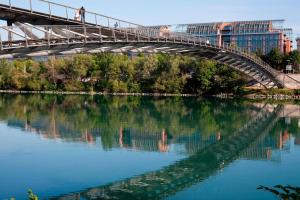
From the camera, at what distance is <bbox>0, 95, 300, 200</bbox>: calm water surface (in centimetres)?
1467

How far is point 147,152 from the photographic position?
20.6m

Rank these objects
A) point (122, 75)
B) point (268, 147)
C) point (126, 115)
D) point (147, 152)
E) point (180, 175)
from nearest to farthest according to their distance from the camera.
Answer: point (180, 175) → point (147, 152) → point (268, 147) → point (126, 115) → point (122, 75)

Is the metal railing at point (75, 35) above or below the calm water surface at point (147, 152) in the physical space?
above

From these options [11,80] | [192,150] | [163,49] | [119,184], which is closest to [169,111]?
[163,49]

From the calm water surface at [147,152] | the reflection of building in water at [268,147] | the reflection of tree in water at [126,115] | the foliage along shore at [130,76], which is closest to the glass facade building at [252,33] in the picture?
the foliage along shore at [130,76]

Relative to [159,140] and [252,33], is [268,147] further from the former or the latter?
[252,33]

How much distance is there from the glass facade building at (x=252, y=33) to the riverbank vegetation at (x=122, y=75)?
2637 centimetres

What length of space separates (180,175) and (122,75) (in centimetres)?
3927

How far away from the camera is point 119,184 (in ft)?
49.1

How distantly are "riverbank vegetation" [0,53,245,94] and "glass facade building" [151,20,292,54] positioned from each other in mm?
26375

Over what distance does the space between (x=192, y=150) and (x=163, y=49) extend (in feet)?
22.8

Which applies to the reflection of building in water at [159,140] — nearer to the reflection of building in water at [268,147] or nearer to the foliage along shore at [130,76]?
the reflection of building in water at [268,147]

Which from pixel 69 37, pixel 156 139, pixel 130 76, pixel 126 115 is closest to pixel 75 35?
pixel 69 37

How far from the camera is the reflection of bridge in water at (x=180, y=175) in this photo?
45.5 feet
